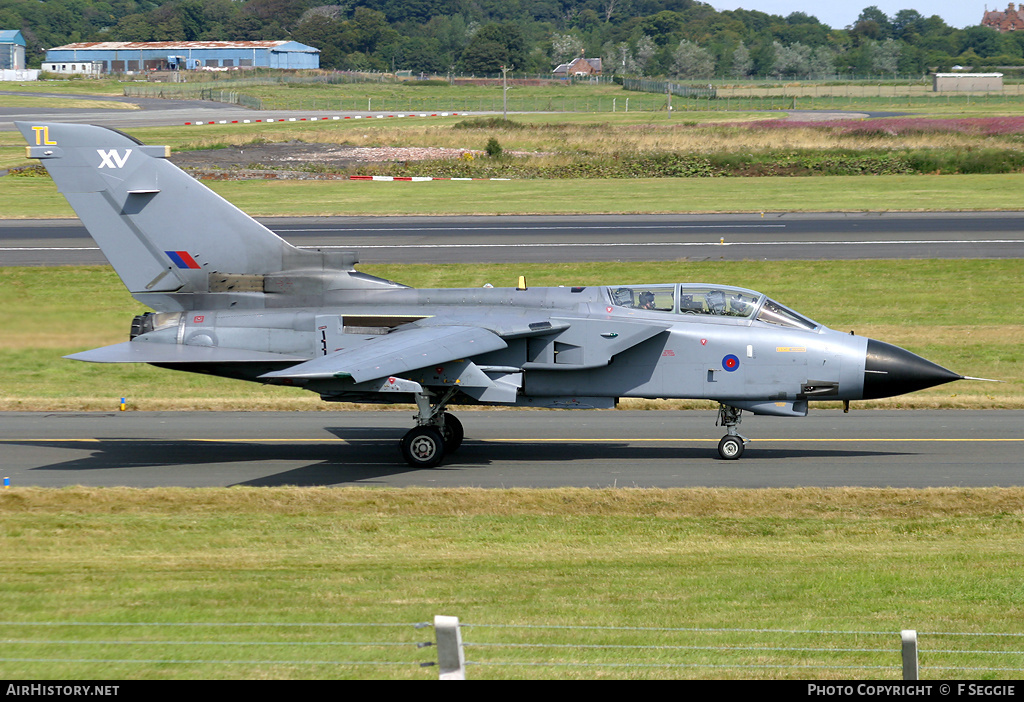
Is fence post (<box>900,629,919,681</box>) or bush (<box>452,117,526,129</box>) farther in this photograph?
bush (<box>452,117,526,129</box>)

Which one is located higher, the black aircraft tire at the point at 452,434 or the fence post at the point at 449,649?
the fence post at the point at 449,649

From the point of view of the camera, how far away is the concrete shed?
142 meters

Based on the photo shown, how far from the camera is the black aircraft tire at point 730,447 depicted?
1733 centimetres

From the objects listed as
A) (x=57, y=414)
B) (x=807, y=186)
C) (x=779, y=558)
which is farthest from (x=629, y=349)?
(x=807, y=186)

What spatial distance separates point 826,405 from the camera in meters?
21.5

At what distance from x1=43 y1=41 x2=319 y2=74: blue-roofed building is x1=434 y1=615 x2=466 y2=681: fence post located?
7670 inches

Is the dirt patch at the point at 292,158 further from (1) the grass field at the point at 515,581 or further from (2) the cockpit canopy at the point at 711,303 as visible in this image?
(1) the grass field at the point at 515,581

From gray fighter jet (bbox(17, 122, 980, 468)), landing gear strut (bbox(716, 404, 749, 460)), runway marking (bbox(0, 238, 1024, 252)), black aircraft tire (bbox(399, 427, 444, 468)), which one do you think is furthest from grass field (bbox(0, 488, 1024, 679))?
runway marking (bbox(0, 238, 1024, 252))

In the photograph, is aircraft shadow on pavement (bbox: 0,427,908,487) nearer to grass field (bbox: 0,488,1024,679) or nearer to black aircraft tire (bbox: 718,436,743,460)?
black aircraft tire (bbox: 718,436,743,460)

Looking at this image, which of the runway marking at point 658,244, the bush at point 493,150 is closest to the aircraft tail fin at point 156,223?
the runway marking at point 658,244

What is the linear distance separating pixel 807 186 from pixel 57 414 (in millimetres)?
41324

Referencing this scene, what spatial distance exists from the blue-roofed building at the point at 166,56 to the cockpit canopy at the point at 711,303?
18403 centimetres
